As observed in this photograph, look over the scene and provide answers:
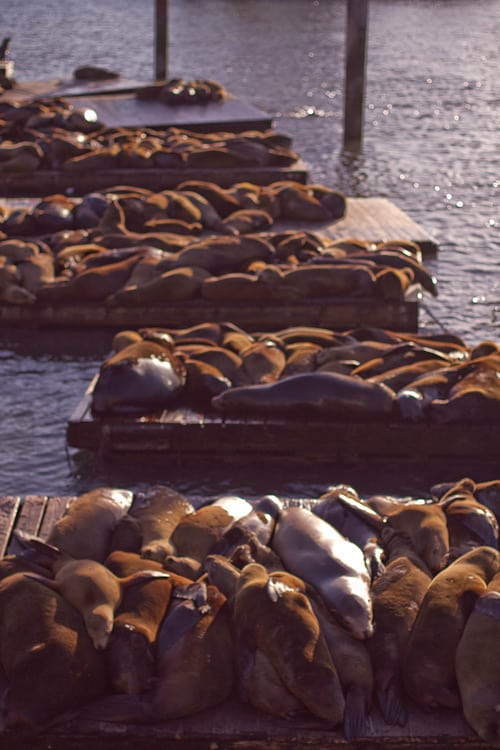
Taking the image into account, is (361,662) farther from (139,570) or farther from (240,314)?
(240,314)

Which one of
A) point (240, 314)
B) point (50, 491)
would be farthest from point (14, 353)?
point (50, 491)

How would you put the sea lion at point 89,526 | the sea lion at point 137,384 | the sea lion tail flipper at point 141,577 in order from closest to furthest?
the sea lion tail flipper at point 141,577, the sea lion at point 89,526, the sea lion at point 137,384

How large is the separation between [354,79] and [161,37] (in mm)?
8214

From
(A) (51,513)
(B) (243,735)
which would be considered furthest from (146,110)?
(B) (243,735)

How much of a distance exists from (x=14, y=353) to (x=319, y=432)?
10.3ft

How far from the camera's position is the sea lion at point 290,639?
3.82 m

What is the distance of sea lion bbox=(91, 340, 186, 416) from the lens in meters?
7.08

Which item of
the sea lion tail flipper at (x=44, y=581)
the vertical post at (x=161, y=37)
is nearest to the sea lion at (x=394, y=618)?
the sea lion tail flipper at (x=44, y=581)

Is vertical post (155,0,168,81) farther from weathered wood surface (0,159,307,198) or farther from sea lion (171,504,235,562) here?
sea lion (171,504,235,562)

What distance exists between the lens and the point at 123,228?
1102 cm

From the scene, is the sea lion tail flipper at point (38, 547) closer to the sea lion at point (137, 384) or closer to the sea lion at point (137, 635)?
the sea lion at point (137, 635)

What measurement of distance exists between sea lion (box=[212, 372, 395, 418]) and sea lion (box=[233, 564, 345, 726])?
9.38 feet

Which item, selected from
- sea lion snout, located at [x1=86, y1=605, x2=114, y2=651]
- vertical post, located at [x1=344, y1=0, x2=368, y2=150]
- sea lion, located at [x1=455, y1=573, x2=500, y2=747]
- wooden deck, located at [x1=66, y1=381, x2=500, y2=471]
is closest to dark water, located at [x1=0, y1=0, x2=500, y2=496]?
wooden deck, located at [x1=66, y1=381, x2=500, y2=471]

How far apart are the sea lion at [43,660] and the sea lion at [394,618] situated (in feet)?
3.16
